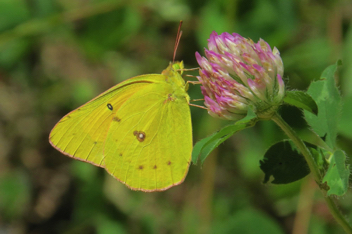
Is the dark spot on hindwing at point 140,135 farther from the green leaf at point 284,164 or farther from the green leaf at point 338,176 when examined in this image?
the green leaf at point 338,176

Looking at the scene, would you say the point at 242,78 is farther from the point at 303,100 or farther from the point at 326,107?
A: the point at 326,107

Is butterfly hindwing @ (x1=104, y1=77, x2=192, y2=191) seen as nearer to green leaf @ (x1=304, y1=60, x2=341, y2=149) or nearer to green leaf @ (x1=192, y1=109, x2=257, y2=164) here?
green leaf @ (x1=192, y1=109, x2=257, y2=164)

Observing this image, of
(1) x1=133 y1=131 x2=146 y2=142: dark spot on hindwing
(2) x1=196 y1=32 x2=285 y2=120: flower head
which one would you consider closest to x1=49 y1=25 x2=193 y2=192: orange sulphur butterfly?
(1) x1=133 y1=131 x2=146 y2=142: dark spot on hindwing

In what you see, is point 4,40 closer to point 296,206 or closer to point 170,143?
point 170,143

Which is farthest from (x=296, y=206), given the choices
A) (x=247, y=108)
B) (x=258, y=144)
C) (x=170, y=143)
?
(x=247, y=108)

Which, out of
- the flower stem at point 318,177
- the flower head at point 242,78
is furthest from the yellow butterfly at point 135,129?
the flower stem at point 318,177

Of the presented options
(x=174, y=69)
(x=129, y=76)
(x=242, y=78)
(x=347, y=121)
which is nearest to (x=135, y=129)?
(x=174, y=69)
